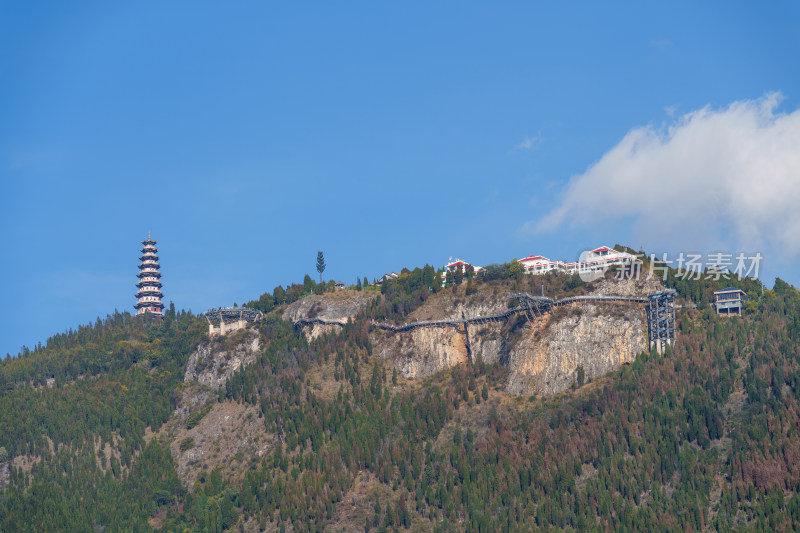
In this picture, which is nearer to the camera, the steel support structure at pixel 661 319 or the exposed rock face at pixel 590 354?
the steel support structure at pixel 661 319

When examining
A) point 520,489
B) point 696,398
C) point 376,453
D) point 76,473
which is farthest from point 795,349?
point 76,473

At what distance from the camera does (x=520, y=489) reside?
570 feet

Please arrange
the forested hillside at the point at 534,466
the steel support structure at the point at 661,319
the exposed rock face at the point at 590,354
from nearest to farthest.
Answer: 1. the forested hillside at the point at 534,466
2. the steel support structure at the point at 661,319
3. the exposed rock face at the point at 590,354

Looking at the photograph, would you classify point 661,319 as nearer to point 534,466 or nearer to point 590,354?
point 590,354

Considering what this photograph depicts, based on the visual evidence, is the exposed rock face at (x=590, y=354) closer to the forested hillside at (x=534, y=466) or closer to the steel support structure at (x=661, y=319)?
the steel support structure at (x=661, y=319)

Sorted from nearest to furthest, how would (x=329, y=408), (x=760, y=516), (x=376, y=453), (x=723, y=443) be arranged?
(x=760, y=516)
(x=723, y=443)
(x=376, y=453)
(x=329, y=408)

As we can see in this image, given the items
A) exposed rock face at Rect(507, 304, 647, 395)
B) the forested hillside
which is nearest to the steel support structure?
exposed rock face at Rect(507, 304, 647, 395)

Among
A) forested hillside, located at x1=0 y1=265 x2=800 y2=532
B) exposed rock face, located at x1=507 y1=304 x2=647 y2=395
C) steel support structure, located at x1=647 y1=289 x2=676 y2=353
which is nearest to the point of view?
forested hillside, located at x1=0 y1=265 x2=800 y2=532

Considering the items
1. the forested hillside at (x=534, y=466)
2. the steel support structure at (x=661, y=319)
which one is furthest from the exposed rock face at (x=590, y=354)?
the forested hillside at (x=534, y=466)

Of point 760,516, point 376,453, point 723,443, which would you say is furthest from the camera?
point 376,453

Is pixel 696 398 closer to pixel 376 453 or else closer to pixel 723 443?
pixel 723 443

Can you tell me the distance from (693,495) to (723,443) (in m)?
A: 11.8

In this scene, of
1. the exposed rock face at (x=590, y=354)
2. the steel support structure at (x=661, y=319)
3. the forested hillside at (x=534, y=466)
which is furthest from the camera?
the exposed rock face at (x=590, y=354)

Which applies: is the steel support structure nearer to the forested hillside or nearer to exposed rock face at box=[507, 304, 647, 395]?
exposed rock face at box=[507, 304, 647, 395]
